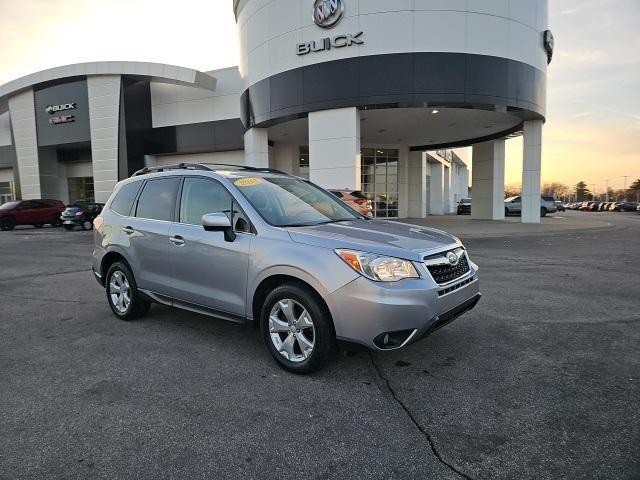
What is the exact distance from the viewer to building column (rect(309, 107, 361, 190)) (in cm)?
1808

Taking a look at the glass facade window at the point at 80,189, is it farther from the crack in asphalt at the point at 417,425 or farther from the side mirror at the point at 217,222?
the crack in asphalt at the point at 417,425

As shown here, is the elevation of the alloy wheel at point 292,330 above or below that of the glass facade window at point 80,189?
below

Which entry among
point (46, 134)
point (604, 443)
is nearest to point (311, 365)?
point (604, 443)

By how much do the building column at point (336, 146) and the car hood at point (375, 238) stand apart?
46.5 ft

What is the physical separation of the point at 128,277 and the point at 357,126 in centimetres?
1448

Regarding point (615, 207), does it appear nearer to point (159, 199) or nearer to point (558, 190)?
point (159, 199)

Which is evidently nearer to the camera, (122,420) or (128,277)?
(122,420)

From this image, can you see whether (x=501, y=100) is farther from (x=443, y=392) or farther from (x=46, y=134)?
(x=46, y=134)

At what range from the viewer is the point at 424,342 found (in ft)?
14.7

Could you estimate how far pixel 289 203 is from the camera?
450 centimetres

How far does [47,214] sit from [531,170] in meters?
28.0

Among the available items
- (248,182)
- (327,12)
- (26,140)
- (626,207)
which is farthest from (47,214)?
(626,207)

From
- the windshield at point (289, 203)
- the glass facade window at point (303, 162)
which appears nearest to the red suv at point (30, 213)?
the glass facade window at point (303, 162)

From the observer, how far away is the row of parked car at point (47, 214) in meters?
23.0
